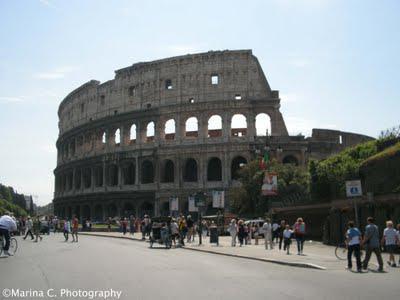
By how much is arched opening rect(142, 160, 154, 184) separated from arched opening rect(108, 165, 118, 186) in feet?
13.3

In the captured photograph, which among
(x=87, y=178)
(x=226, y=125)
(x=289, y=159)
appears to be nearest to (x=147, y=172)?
(x=87, y=178)

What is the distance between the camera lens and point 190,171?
58.4 meters

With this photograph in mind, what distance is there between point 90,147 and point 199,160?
18.6 meters

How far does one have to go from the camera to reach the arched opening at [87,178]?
67.5 m

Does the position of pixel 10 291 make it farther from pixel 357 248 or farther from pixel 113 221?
pixel 113 221

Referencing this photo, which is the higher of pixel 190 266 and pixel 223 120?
pixel 223 120

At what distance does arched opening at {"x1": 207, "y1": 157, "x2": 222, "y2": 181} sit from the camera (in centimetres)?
5706

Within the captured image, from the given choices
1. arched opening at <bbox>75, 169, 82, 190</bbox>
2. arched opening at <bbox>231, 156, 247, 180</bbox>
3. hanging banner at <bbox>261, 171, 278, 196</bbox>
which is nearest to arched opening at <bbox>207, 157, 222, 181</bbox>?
arched opening at <bbox>231, 156, 247, 180</bbox>

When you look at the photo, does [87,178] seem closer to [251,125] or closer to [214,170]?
[214,170]

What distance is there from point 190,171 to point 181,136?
4.09 meters

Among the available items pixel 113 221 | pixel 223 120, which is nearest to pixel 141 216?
pixel 113 221

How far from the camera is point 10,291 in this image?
980 centimetres

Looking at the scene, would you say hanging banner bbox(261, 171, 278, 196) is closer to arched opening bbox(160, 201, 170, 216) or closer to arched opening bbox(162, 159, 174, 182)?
arched opening bbox(160, 201, 170, 216)

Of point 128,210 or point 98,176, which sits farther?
point 98,176
